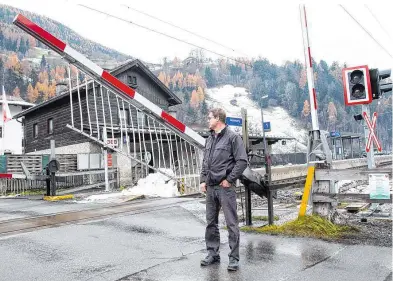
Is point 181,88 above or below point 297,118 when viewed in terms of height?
above

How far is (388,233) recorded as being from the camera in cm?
632

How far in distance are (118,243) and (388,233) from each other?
444cm

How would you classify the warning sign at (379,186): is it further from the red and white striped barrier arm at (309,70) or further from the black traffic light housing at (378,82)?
the black traffic light housing at (378,82)

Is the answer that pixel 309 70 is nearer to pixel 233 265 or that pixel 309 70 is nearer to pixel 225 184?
pixel 225 184

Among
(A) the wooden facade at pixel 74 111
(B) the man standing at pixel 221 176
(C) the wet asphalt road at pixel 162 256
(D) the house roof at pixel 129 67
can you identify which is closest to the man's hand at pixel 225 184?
(B) the man standing at pixel 221 176

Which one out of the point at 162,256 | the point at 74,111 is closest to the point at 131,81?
the point at 74,111

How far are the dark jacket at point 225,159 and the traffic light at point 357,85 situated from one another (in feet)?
10.7

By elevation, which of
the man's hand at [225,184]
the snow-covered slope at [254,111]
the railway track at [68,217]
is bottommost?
the railway track at [68,217]

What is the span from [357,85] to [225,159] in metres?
3.67

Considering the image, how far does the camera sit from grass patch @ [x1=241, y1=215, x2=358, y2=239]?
20.6ft

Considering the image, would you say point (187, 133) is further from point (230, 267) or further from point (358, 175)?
point (230, 267)

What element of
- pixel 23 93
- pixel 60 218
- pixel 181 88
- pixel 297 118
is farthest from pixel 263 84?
pixel 60 218

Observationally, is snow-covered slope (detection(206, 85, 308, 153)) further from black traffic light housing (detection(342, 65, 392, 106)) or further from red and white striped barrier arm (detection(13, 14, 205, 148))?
black traffic light housing (detection(342, 65, 392, 106))

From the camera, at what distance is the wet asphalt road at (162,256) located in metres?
4.29
